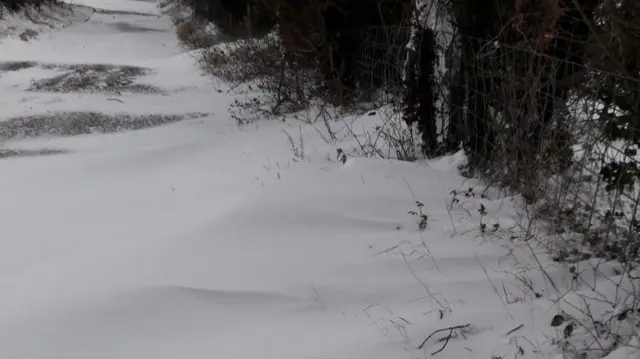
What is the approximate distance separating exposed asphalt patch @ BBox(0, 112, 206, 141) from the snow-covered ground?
1.45m

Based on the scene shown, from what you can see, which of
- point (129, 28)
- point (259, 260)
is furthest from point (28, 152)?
point (129, 28)

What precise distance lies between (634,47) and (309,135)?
3938 millimetres

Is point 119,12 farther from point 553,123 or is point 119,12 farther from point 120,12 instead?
point 553,123

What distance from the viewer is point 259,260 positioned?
3.34 m

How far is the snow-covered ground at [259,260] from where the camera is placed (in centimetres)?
269

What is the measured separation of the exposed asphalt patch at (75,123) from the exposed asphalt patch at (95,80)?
1.94 metres

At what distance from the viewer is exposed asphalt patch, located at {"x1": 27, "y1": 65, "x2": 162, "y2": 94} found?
1027 cm

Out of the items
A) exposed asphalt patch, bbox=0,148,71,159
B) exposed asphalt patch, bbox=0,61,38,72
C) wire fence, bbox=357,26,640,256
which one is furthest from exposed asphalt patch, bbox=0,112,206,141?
wire fence, bbox=357,26,640,256

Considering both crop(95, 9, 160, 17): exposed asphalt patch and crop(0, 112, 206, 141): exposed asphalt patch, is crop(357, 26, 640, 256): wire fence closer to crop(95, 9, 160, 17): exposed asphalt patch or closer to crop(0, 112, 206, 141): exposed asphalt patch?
crop(0, 112, 206, 141): exposed asphalt patch

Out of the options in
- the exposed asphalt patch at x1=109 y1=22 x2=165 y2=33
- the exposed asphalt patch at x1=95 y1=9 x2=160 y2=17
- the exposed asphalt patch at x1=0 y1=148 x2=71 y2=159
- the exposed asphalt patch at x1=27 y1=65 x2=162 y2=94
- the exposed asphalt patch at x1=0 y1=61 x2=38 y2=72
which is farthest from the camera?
the exposed asphalt patch at x1=95 y1=9 x2=160 y2=17

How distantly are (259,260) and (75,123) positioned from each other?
18.9ft

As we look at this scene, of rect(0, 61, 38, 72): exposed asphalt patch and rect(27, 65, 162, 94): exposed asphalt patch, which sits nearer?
rect(27, 65, 162, 94): exposed asphalt patch

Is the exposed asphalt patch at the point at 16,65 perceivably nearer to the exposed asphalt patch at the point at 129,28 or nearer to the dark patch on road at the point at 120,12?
the exposed asphalt patch at the point at 129,28

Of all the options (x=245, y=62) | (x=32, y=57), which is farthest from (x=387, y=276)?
(x=32, y=57)
